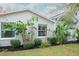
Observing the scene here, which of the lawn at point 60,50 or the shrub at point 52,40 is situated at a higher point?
the shrub at point 52,40

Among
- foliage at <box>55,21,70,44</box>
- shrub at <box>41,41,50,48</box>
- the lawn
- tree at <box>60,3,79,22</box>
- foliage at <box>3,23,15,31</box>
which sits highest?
tree at <box>60,3,79,22</box>

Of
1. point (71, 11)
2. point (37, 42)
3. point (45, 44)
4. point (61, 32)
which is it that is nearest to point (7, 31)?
point (37, 42)

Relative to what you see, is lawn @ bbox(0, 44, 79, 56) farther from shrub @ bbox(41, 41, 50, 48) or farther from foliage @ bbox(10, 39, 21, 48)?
foliage @ bbox(10, 39, 21, 48)

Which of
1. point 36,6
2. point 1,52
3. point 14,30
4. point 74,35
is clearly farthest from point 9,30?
point 74,35

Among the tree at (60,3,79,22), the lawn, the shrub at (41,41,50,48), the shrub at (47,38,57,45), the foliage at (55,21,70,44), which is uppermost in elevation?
the tree at (60,3,79,22)

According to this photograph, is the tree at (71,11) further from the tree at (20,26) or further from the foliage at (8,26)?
the foliage at (8,26)

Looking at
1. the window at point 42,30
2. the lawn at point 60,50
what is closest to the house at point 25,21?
the window at point 42,30

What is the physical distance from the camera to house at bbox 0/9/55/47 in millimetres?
3266

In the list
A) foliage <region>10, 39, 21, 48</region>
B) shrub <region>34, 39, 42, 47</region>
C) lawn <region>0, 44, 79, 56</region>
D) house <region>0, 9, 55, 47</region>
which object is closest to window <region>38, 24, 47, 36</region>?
house <region>0, 9, 55, 47</region>

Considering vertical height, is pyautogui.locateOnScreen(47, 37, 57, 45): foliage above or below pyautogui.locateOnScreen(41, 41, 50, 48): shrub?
above

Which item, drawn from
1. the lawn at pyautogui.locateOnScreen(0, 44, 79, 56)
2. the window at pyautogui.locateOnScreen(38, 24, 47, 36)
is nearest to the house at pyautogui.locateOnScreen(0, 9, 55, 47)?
the window at pyautogui.locateOnScreen(38, 24, 47, 36)

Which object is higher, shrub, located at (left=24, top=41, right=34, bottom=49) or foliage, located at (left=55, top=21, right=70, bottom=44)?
foliage, located at (left=55, top=21, right=70, bottom=44)

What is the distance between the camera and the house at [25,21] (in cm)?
327

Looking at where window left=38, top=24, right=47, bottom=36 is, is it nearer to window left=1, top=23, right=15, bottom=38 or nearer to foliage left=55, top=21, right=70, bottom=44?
foliage left=55, top=21, right=70, bottom=44
